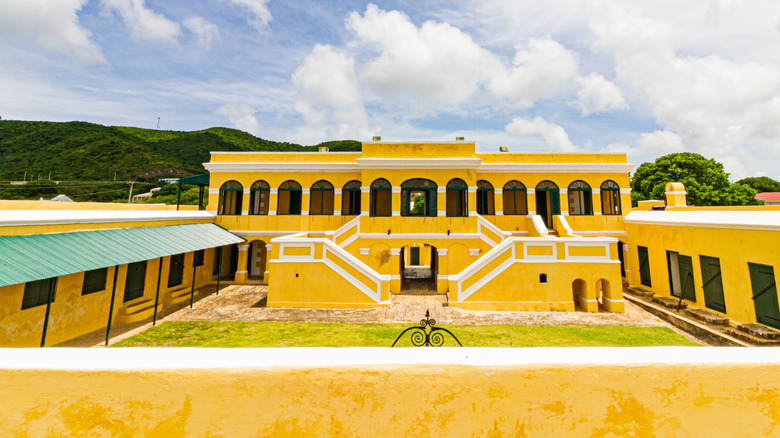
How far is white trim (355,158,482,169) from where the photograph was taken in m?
17.2

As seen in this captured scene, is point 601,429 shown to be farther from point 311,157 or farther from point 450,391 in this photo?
point 311,157

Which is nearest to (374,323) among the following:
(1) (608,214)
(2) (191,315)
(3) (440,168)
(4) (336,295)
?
(4) (336,295)

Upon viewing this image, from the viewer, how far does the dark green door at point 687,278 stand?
44.8 feet

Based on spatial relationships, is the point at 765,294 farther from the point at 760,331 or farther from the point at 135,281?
the point at 135,281

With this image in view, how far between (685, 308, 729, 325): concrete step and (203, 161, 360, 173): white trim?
59.5 ft

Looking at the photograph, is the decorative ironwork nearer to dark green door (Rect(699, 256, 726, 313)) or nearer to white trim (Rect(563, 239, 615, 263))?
white trim (Rect(563, 239, 615, 263))

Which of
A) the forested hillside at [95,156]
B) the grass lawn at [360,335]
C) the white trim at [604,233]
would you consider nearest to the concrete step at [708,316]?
the grass lawn at [360,335]

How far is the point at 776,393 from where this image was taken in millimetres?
2451

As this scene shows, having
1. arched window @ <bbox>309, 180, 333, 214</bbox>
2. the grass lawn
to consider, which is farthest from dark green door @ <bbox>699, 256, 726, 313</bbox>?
arched window @ <bbox>309, 180, 333, 214</bbox>

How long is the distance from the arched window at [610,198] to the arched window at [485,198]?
7.22 meters

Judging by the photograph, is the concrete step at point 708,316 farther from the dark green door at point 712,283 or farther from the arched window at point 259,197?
the arched window at point 259,197

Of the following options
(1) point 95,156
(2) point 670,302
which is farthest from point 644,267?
(1) point 95,156

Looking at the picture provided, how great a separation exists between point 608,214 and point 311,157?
20448 millimetres

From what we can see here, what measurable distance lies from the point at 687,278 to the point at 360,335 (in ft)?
50.1
